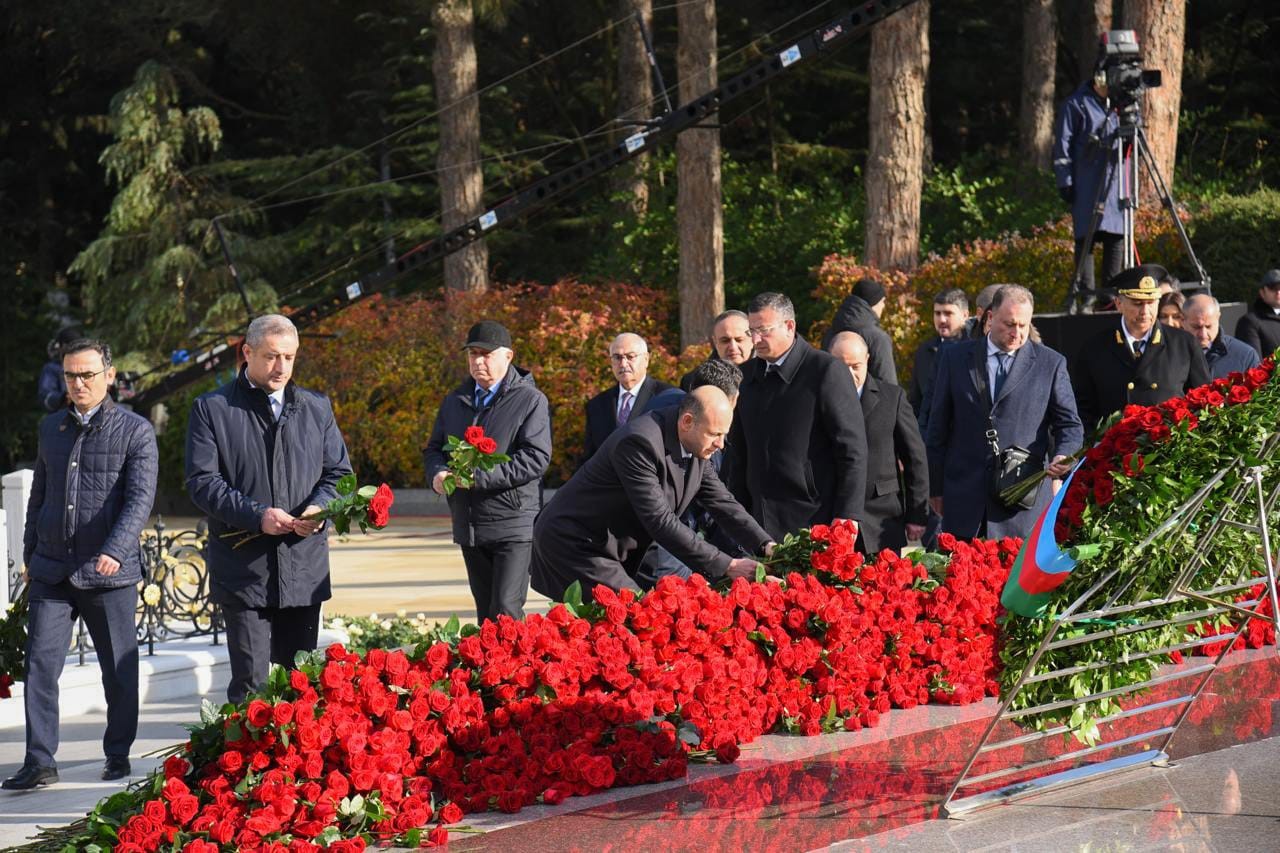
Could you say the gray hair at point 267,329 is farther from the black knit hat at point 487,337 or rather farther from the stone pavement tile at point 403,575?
the stone pavement tile at point 403,575

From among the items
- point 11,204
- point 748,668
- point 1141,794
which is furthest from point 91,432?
point 11,204

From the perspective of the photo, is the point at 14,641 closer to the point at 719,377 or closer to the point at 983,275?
the point at 719,377

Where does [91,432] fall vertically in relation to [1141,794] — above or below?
above

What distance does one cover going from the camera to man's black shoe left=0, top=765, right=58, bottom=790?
6.43 metres

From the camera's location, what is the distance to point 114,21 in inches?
1197

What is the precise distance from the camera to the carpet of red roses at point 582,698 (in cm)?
481

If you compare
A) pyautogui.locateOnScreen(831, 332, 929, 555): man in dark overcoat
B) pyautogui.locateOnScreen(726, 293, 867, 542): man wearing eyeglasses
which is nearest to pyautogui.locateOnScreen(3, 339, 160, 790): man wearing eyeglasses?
pyautogui.locateOnScreen(726, 293, 867, 542): man wearing eyeglasses

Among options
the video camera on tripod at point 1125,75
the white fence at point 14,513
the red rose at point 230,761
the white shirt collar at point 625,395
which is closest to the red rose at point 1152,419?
the red rose at point 230,761

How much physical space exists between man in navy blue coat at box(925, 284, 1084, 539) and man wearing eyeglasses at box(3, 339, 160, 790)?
3692 mm

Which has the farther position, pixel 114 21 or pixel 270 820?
pixel 114 21

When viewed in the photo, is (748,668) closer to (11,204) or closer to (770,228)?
(770,228)

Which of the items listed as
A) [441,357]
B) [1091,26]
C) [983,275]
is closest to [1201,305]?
[983,275]

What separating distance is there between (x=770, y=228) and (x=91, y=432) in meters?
18.2

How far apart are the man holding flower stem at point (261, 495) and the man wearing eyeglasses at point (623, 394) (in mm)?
1781
